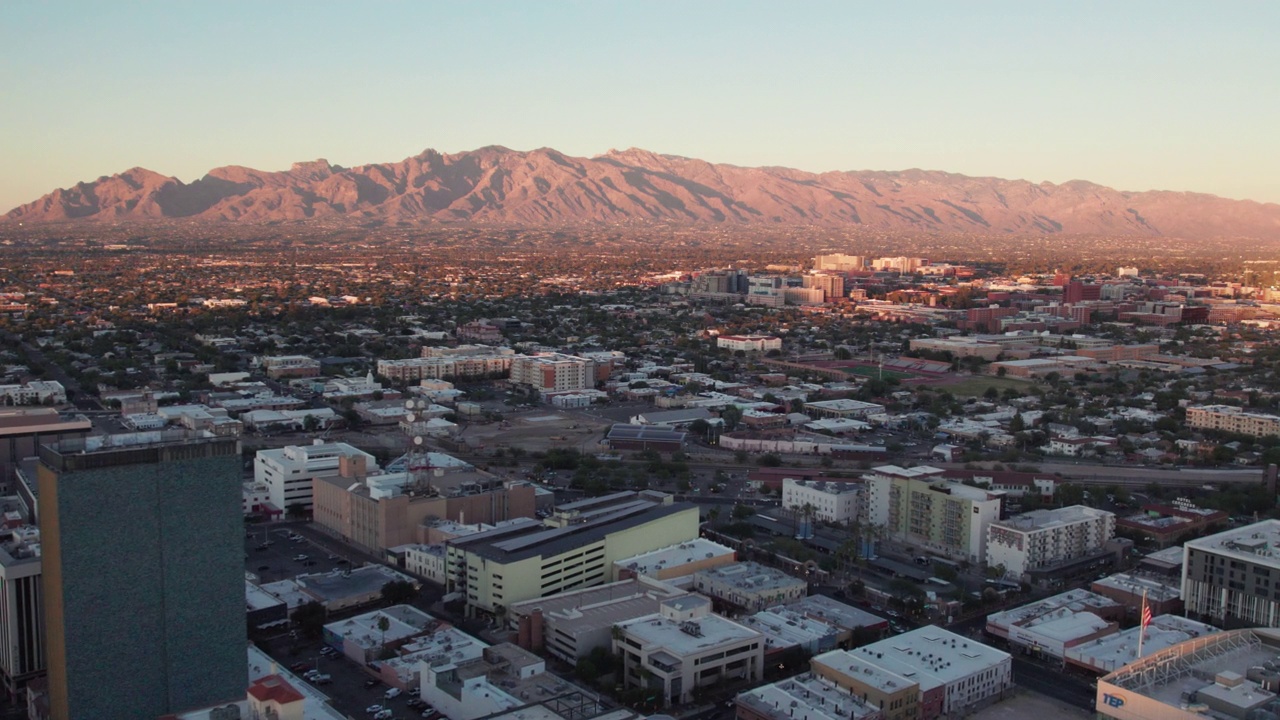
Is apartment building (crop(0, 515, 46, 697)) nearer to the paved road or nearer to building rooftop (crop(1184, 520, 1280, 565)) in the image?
the paved road

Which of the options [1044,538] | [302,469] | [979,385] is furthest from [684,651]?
[979,385]

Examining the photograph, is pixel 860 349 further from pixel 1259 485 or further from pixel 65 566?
pixel 65 566

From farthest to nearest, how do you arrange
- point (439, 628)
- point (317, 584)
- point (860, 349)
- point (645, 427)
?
point (860, 349) → point (645, 427) → point (317, 584) → point (439, 628)

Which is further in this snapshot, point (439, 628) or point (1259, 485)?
point (1259, 485)

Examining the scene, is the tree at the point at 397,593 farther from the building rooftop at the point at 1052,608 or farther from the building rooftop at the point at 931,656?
the building rooftop at the point at 1052,608

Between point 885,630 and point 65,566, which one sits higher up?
point 65,566

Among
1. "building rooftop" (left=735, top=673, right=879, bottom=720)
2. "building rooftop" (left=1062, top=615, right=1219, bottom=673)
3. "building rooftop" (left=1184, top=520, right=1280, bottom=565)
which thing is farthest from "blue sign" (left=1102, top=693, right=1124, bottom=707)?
"building rooftop" (left=1184, top=520, right=1280, bottom=565)

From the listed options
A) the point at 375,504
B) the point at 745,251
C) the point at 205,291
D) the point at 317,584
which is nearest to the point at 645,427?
the point at 375,504
